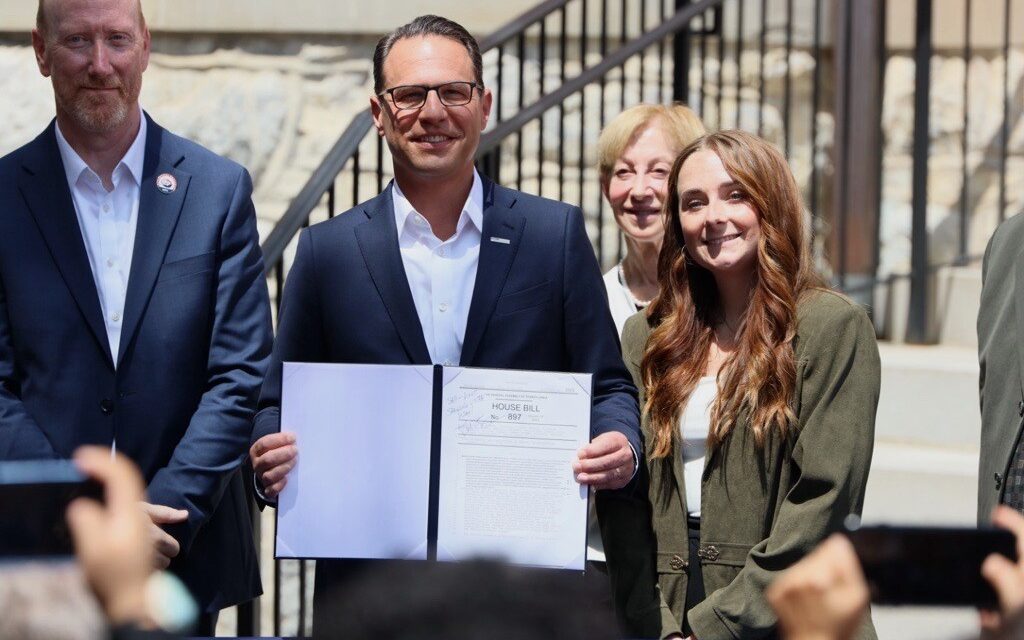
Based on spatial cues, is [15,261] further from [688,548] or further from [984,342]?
[984,342]

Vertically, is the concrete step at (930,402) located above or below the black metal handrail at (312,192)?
below

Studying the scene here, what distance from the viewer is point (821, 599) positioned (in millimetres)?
1627

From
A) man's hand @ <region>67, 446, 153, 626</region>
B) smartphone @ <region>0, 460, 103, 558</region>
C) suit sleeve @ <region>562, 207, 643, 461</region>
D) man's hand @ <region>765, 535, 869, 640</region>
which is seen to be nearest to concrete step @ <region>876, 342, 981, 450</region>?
suit sleeve @ <region>562, 207, 643, 461</region>

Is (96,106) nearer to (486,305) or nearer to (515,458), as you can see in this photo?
(486,305)

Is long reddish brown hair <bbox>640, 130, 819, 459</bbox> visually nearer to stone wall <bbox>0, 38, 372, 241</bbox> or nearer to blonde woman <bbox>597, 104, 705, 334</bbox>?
blonde woman <bbox>597, 104, 705, 334</bbox>

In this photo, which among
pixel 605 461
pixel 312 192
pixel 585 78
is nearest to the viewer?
pixel 605 461

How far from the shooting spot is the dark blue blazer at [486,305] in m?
3.16

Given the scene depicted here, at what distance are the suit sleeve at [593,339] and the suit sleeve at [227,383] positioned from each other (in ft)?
2.55

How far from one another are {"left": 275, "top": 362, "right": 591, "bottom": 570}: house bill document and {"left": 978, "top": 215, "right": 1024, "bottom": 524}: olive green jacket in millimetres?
1083

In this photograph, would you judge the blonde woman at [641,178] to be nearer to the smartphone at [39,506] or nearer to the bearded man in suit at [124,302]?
the bearded man in suit at [124,302]

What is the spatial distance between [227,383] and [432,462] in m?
0.68

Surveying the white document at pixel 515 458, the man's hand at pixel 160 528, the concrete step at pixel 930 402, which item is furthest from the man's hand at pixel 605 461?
the concrete step at pixel 930 402

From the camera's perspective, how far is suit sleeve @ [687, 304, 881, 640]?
3062 mm

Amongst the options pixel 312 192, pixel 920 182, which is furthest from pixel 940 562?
pixel 920 182
